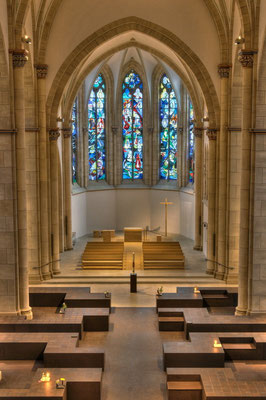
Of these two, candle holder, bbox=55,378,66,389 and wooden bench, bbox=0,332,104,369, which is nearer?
candle holder, bbox=55,378,66,389

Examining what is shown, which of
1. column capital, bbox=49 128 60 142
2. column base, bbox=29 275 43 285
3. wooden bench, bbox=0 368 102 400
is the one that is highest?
column capital, bbox=49 128 60 142

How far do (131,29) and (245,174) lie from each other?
10.1 meters

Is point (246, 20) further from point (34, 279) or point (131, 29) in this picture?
point (34, 279)

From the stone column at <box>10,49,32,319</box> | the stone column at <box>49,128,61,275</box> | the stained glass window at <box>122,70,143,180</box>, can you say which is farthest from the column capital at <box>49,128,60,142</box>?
the stained glass window at <box>122,70,143,180</box>

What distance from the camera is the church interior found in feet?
47.2

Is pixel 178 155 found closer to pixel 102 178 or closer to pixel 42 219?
pixel 102 178

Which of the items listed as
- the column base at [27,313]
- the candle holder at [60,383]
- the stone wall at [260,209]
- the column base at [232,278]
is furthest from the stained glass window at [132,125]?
the candle holder at [60,383]

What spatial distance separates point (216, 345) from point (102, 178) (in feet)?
76.9

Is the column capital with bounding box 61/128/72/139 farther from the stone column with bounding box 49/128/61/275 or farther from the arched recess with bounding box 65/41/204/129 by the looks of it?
the stone column with bounding box 49/128/61/275

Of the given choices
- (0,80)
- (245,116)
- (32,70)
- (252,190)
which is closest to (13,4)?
(0,80)

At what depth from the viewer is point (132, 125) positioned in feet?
120

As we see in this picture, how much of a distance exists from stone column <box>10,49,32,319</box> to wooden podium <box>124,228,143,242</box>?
573 inches

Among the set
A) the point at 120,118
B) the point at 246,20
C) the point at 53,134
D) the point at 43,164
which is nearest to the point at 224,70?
the point at 246,20

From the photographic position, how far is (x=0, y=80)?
1642 centimetres
